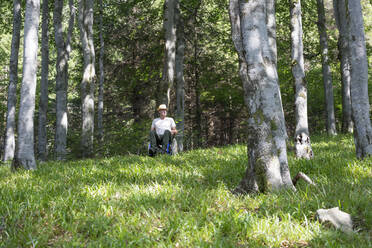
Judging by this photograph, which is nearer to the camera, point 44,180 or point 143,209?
point 143,209

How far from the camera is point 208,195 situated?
153 inches

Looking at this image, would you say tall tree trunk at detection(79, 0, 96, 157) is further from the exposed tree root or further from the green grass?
the exposed tree root

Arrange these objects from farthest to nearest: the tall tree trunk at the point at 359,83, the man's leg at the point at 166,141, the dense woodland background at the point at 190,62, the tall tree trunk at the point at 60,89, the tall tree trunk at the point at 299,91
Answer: the dense woodland background at the point at 190,62 < the tall tree trunk at the point at 60,89 < the man's leg at the point at 166,141 < the tall tree trunk at the point at 299,91 < the tall tree trunk at the point at 359,83

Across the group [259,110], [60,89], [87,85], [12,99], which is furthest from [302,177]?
[12,99]

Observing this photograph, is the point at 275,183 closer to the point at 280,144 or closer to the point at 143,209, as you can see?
the point at 280,144

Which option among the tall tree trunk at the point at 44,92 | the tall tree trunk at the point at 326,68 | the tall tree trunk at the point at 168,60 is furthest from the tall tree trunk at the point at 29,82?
the tall tree trunk at the point at 326,68

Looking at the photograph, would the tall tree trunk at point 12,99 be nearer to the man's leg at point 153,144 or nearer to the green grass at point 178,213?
the man's leg at point 153,144

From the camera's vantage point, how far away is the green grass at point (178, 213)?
8.69ft

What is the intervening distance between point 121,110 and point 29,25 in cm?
1369

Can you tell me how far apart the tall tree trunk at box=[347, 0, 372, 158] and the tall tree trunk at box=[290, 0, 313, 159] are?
44.3 inches

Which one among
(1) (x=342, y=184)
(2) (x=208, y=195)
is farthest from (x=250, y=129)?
(1) (x=342, y=184)

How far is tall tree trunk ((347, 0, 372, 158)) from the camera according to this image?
5719 millimetres

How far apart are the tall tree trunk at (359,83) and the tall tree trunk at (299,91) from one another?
1124mm

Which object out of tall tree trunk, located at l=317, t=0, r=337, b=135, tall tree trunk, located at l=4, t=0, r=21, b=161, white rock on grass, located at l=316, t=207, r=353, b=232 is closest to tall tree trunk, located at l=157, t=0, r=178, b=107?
tall tree trunk, located at l=4, t=0, r=21, b=161
